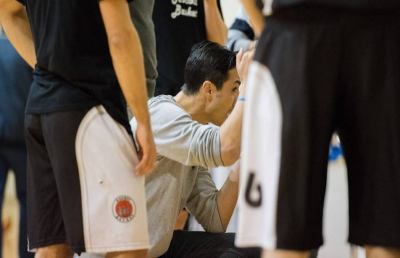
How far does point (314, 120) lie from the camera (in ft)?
5.28

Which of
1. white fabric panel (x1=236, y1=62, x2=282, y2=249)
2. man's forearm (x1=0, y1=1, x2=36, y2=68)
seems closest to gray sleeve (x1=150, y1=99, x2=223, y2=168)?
man's forearm (x1=0, y1=1, x2=36, y2=68)

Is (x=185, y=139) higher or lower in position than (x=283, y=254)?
higher

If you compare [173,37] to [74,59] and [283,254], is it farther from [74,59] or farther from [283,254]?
[283,254]

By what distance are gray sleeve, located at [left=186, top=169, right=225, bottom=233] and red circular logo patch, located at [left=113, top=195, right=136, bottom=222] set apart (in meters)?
0.88

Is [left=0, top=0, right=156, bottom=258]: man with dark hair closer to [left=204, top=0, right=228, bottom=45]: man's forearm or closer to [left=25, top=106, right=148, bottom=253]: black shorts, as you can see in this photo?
[left=25, top=106, right=148, bottom=253]: black shorts

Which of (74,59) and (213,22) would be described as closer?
(74,59)

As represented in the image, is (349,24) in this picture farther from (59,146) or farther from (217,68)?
(217,68)

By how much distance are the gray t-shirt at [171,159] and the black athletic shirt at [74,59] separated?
0.49 metres

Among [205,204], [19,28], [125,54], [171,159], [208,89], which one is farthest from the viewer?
[205,204]

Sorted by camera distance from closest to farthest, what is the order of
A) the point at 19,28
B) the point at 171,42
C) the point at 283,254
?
the point at 283,254 < the point at 19,28 < the point at 171,42

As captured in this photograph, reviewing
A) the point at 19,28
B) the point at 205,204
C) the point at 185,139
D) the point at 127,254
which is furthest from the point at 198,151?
the point at 19,28

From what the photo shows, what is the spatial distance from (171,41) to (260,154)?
1.78 meters

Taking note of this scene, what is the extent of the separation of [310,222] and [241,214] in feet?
0.47

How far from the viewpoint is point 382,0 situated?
1.62 m
